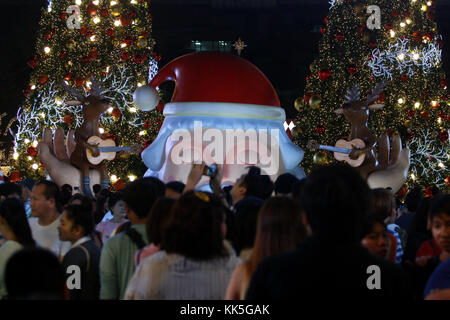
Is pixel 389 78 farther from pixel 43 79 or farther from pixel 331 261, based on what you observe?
pixel 331 261

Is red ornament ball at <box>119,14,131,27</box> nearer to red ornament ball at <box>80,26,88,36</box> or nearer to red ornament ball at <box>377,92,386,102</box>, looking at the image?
red ornament ball at <box>80,26,88,36</box>

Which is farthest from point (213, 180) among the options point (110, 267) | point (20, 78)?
point (20, 78)

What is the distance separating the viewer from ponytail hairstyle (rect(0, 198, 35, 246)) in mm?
3500

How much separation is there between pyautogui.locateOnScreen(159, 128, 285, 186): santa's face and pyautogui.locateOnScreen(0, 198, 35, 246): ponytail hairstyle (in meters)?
4.75

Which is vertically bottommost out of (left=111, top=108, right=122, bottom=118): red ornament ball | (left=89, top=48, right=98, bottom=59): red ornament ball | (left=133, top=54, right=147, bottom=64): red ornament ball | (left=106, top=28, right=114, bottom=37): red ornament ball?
(left=111, top=108, right=122, bottom=118): red ornament ball

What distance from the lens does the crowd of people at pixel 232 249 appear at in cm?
196

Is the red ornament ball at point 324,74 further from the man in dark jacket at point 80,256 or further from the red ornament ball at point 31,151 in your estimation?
the man in dark jacket at point 80,256

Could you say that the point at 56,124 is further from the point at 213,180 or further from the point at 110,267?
the point at 110,267

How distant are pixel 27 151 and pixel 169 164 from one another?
4.86 m

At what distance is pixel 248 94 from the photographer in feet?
28.5

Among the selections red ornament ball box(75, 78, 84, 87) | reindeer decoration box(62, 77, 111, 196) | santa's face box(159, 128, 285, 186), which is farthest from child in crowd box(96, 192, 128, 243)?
red ornament ball box(75, 78, 84, 87)

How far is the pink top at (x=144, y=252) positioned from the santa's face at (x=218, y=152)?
502 centimetres

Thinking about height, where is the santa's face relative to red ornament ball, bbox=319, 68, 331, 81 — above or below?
below

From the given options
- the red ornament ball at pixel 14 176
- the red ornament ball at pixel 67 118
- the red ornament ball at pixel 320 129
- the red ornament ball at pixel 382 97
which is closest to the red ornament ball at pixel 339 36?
the red ornament ball at pixel 382 97
